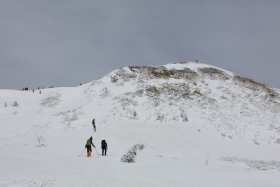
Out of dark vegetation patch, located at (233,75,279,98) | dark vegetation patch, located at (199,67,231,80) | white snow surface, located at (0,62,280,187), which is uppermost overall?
dark vegetation patch, located at (199,67,231,80)

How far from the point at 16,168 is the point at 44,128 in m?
24.6

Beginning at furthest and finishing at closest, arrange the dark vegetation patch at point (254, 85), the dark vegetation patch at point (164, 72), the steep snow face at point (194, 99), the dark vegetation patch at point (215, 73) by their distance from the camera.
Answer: the dark vegetation patch at point (215, 73), the dark vegetation patch at point (254, 85), the dark vegetation patch at point (164, 72), the steep snow face at point (194, 99)

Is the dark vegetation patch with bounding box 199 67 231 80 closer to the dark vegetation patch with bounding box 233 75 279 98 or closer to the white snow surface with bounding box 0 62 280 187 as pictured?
the white snow surface with bounding box 0 62 280 187

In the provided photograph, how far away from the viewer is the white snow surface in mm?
18094

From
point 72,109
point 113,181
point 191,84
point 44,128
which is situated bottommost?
point 113,181

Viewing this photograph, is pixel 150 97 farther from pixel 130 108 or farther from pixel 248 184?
pixel 248 184

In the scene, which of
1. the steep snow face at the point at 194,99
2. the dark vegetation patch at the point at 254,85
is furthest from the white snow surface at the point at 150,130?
the dark vegetation patch at the point at 254,85

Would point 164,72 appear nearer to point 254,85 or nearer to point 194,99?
point 194,99

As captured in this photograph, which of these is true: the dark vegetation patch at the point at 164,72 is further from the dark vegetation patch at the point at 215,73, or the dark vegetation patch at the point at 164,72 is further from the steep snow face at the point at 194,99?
the dark vegetation patch at the point at 215,73

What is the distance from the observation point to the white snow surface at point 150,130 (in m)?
18.1

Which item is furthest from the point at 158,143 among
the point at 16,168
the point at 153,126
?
the point at 16,168

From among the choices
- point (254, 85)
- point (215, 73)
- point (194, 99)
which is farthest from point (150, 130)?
point (254, 85)

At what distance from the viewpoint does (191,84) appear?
56.6m

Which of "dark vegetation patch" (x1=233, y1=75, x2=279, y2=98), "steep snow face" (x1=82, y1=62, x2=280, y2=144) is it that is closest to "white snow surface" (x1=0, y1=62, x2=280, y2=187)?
"steep snow face" (x1=82, y1=62, x2=280, y2=144)
